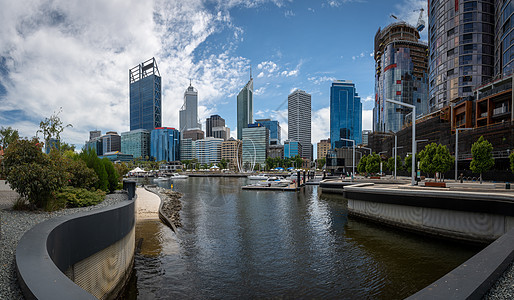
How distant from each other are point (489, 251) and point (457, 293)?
335 centimetres

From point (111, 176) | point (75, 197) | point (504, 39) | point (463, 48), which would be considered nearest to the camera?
point (75, 197)

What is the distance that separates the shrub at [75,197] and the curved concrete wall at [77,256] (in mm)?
3617

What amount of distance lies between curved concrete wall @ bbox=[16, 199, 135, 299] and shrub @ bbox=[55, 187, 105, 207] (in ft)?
11.9

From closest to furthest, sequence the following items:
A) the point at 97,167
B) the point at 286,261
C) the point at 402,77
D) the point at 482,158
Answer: the point at 286,261, the point at 97,167, the point at 482,158, the point at 402,77

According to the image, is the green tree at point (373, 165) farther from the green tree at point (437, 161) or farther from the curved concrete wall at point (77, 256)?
the curved concrete wall at point (77, 256)

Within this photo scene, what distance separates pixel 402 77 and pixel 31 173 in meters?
174

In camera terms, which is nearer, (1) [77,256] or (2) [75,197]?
(1) [77,256]

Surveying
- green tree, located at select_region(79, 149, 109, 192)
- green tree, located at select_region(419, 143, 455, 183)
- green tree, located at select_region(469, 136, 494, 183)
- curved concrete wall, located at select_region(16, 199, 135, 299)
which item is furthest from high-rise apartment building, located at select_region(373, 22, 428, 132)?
curved concrete wall, located at select_region(16, 199, 135, 299)

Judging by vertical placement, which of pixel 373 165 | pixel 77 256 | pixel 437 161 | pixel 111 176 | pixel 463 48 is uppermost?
pixel 463 48

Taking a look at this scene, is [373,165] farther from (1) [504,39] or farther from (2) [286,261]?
(2) [286,261]

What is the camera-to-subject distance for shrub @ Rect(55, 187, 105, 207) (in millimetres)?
A: 12883

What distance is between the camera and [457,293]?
14.0 feet

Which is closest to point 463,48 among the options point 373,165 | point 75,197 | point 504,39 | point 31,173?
point 504,39

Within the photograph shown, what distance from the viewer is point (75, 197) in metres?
13.5
